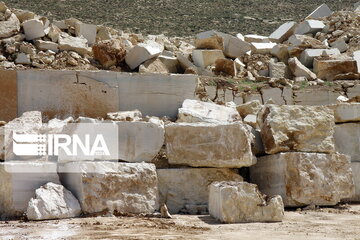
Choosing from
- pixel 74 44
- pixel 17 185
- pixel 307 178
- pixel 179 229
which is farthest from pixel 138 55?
pixel 179 229

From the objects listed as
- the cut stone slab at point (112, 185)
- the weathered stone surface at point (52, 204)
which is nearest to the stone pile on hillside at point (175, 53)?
the cut stone slab at point (112, 185)

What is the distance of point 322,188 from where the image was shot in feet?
22.3

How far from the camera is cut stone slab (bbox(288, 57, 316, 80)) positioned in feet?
42.9

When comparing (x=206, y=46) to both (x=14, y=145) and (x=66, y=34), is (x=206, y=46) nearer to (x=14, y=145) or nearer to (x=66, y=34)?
(x=66, y=34)

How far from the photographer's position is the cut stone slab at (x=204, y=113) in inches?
276

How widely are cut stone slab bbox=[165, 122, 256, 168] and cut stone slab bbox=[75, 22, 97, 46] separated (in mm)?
7352

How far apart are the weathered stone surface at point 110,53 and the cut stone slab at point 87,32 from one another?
1.60 meters

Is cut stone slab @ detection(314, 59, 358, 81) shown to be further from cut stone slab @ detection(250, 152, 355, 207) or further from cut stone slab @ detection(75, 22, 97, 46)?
cut stone slab @ detection(250, 152, 355, 207)

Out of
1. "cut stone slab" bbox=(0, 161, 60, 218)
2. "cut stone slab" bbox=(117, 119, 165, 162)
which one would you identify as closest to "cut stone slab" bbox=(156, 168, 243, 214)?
"cut stone slab" bbox=(117, 119, 165, 162)

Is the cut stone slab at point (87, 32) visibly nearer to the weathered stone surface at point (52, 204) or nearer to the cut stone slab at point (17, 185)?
the cut stone slab at point (17, 185)

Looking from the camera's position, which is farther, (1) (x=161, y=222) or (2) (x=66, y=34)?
(2) (x=66, y=34)

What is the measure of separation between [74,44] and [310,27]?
22.2 ft

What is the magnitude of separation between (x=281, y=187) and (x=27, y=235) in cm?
290

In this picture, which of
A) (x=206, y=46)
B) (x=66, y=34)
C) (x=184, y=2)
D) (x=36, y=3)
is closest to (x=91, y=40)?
(x=66, y=34)
